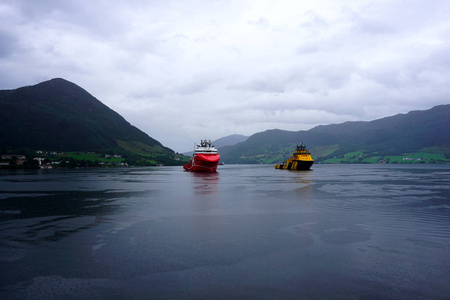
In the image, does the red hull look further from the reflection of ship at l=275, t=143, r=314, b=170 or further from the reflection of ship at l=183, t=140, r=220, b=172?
the reflection of ship at l=275, t=143, r=314, b=170

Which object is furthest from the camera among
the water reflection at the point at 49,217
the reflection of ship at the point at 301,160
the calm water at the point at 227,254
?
the reflection of ship at the point at 301,160

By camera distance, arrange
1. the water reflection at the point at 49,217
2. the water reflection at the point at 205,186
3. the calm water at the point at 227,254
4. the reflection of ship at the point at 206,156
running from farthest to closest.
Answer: the reflection of ship at the point at 206,156, the water reflection at the point at 205,186, the water reflection at the point at 49,217, the calm water at the point at 227,254

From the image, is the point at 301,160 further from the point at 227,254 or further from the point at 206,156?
the point at 227,254

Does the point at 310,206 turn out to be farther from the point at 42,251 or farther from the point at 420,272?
the point at 42,251

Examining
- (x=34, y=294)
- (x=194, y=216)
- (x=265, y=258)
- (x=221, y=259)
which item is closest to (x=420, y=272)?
(x=265, y=258)

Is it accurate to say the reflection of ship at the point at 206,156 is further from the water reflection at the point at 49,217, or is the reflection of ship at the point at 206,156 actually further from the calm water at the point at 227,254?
the calm water at the point at 227,254

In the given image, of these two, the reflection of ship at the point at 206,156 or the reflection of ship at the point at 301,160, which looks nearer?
the reflection of ship at the point at 206,156

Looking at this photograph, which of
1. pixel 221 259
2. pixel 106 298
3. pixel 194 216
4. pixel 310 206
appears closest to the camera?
pixel 106 298

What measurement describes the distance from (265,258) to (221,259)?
203 cm

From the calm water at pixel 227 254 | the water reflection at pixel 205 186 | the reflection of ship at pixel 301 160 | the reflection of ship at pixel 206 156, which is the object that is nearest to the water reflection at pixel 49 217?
the calm water at pixel 227 254

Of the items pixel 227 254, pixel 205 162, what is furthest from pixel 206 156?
pixel 227 254

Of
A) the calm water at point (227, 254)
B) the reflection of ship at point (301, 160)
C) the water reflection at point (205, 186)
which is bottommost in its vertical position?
the water reflection at point (205, 186)

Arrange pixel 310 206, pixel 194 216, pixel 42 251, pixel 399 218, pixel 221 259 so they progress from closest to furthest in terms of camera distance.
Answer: pixel 221 259 < pixel 42 251 < pixel 399 218 < pixel 194 216 < pixel 310 206

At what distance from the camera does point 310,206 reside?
28.3 metres
